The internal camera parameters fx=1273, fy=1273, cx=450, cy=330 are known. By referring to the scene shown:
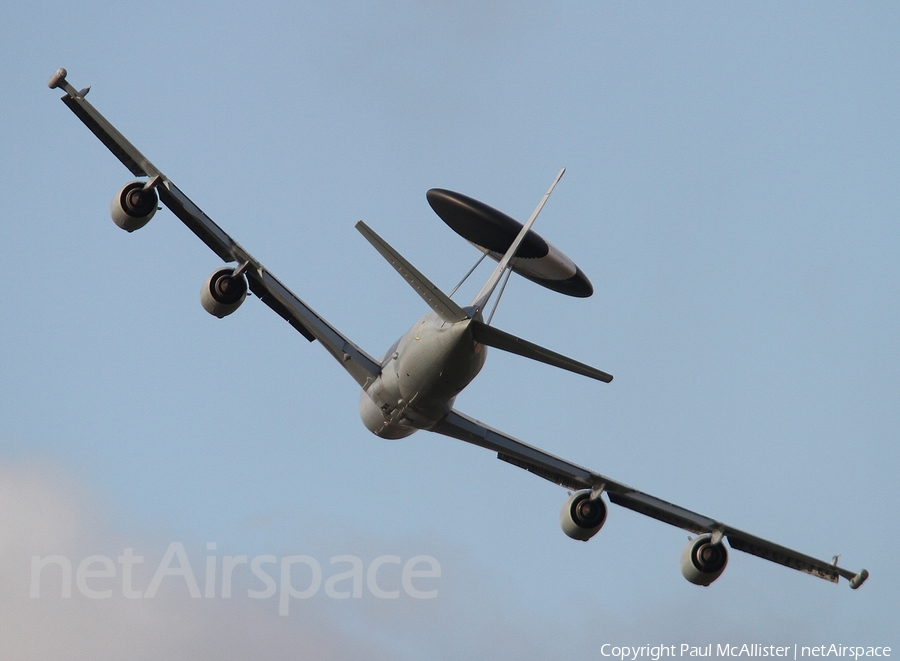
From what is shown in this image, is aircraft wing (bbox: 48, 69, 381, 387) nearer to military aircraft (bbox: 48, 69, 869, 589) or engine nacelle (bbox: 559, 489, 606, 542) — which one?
military aircraft (bbox: 48, 69, 869, 589)

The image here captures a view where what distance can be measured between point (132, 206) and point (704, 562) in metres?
21.3

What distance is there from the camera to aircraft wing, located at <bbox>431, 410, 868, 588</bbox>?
40875 mm

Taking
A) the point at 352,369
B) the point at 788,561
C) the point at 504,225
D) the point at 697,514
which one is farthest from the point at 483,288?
the point at 788,561

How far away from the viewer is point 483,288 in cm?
3597

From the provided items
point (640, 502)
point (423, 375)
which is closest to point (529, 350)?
point (423, 375)

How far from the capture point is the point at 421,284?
1287 inches

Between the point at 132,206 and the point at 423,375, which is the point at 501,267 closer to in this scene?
the point at 423,375

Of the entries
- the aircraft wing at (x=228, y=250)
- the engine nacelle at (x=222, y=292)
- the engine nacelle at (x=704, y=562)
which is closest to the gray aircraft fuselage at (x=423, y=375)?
the aircraft wing at (x=228, y=250)

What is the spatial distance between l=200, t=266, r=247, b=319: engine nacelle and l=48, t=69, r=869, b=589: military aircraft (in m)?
0.03

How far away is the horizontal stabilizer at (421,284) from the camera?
104 ft

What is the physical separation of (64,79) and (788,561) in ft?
90.8

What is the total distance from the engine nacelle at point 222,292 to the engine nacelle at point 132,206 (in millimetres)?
2640

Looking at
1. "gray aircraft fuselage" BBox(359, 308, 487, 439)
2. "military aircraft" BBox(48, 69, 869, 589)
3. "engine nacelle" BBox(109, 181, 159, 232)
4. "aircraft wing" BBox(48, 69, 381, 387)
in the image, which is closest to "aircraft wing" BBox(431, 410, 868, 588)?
"military aircraft" BBox(48, 69, 869, 589)

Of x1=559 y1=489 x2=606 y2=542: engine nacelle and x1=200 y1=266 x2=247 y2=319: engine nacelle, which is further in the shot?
x1=559 y1=489 x2=606 y2=542: engine nacelle
